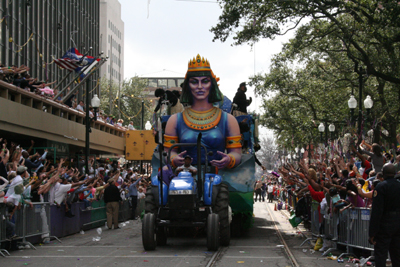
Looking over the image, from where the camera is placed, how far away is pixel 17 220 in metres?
12.9

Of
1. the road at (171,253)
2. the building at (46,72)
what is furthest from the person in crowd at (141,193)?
the road at (171,253)

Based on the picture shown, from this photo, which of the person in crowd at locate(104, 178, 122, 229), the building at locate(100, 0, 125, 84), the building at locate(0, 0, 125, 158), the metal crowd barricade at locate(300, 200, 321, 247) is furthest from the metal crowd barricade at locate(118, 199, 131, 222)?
the building at locate(100, 0, 125, 84)

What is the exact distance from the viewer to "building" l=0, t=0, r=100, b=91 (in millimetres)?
34281

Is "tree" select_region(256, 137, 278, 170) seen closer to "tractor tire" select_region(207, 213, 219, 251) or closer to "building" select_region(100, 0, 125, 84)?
"building" select_region(100, 0, 125, 84)

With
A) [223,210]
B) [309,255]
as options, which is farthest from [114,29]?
[309,255]

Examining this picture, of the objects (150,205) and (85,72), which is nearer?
(150,205)

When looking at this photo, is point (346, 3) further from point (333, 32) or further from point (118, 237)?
point (118, 237)

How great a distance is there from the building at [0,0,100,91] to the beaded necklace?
1553 cm

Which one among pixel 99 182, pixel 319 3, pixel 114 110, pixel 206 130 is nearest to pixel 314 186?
pixel 206 130

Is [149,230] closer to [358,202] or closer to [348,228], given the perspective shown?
[348,228]

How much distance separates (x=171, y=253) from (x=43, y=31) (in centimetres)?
3503

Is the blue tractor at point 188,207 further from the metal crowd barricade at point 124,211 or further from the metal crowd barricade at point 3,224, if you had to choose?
the metal crowd barricade at point 124,211

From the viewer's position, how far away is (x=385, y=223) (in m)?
8.03

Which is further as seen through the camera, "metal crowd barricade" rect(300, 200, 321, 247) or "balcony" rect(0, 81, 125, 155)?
"balcony" rect(0, 81, 125, 155)
